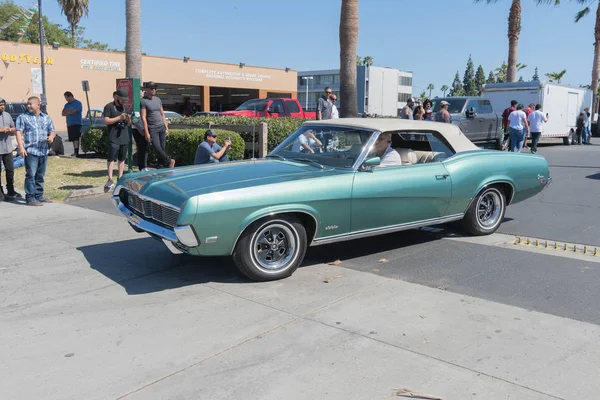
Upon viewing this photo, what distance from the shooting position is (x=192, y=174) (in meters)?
5.50

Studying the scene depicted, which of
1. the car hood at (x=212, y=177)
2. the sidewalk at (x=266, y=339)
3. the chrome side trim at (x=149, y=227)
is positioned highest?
the car hood at (x=212, y=177)

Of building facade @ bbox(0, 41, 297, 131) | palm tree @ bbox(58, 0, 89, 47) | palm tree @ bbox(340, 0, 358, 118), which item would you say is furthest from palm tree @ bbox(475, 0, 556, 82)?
palm tree @ bbox(58, 0, 89, 47)

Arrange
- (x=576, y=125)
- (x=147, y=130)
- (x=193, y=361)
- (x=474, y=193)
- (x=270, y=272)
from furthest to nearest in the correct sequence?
(x=576, y=125) < (x=147, y=130) < (x=474, y=193) < (x=270, y=272) < (x=193, y=361)

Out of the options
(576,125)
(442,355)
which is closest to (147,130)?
(442,355)

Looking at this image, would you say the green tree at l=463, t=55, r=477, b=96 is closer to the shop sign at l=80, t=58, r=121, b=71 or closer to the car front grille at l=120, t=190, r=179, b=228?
the shop sign at l=80, t=58, r=121, b=71

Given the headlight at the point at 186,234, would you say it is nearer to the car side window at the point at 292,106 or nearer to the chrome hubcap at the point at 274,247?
the chrome hubcap at the point at 274,247

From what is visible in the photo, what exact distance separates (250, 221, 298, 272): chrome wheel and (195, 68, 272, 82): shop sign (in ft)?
144

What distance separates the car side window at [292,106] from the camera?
19.2 metres

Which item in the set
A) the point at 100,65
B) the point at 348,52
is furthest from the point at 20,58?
the point at 348,52

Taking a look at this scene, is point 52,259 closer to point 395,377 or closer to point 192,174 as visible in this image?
point 192,174

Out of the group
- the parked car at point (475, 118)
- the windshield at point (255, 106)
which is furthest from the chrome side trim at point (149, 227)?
the windshield at point (255, 106)

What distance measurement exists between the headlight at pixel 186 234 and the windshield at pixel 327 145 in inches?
70.0

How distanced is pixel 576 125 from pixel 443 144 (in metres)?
20.3

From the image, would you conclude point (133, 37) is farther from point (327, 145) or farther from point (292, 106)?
point (327, 145)
